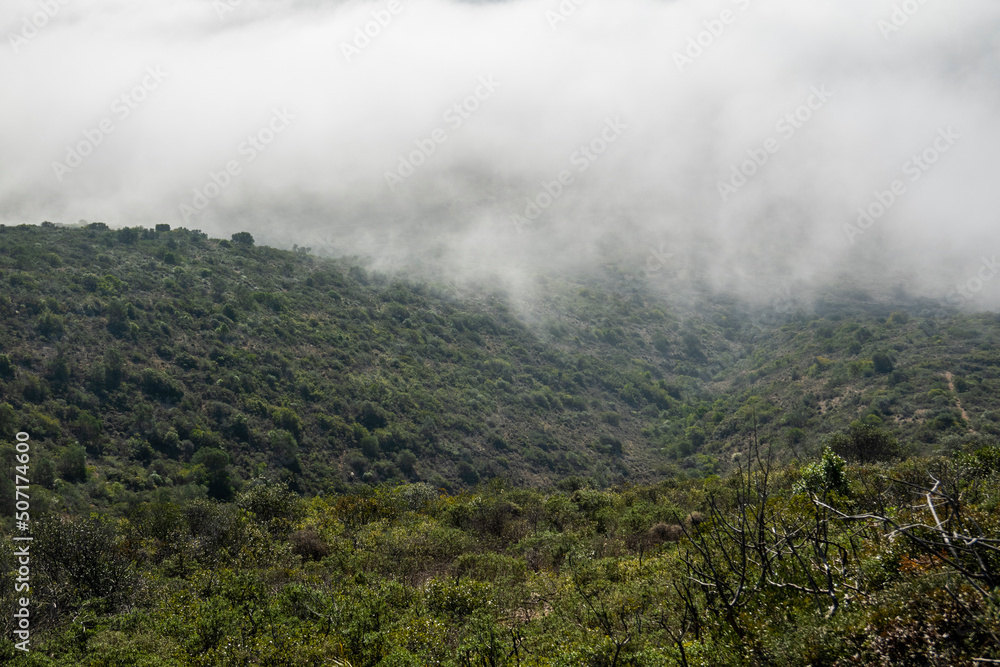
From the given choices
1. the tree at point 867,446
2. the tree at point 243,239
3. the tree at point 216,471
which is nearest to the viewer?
the tree at point 867,446

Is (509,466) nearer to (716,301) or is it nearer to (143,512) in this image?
(143,512)

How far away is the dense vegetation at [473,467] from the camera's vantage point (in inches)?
412

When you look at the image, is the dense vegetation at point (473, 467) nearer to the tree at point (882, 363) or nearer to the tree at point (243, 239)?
the tree at point (243, 239)

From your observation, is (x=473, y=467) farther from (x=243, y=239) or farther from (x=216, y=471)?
(x=243, y=239)

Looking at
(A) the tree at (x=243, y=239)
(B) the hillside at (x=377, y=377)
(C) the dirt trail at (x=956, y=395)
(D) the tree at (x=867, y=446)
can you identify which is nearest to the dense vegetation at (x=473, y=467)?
(D) the tree at (x=867, y=446)

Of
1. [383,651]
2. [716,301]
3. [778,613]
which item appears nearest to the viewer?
[778,613]

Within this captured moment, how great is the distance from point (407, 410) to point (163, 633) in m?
75.7

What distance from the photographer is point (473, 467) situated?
86.0 m

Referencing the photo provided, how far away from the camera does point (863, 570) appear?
9.52 m

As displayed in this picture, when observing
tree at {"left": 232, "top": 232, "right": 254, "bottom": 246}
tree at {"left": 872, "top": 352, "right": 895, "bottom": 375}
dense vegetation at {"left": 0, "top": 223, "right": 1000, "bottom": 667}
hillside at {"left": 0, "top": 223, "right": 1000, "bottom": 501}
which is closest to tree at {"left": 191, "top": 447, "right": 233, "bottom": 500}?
hillside at {"left": 0, "top": 223, "right": 1000, "bottom": 501}

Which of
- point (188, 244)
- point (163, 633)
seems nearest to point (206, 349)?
point (188, 244)

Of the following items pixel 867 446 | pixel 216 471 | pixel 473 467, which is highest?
pixel 867 446

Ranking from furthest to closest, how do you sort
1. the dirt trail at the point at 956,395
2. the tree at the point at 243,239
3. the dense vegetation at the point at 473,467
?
the tree at the point at 243,239, the dirt trail at the point at 956,395, the dense vegetation at the point at 473,467

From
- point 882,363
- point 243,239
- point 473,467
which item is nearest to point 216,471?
point 473,467
